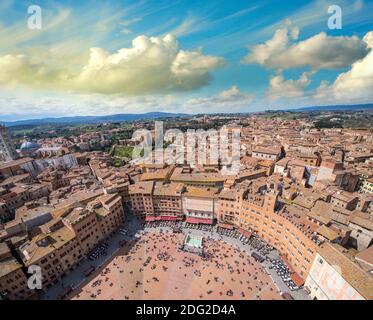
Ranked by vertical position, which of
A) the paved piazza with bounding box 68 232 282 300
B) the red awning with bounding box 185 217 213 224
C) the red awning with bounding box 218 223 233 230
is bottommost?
the paved piazza with bounding box 68 232 282 300

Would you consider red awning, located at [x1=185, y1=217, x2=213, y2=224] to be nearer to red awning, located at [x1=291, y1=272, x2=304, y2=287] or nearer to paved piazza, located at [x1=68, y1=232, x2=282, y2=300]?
paved piazza, located at [x1=68, y1=232, x2=282, y2=300]

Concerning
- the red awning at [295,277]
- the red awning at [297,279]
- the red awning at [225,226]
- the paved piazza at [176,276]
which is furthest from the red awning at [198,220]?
the red awning at [297,279]

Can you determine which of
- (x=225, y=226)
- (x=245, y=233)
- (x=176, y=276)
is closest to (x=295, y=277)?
(x=245, y=233)

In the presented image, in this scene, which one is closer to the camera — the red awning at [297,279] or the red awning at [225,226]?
the red awning at [297,279]

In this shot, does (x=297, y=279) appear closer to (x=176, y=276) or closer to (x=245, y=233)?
(x=245, y=233)

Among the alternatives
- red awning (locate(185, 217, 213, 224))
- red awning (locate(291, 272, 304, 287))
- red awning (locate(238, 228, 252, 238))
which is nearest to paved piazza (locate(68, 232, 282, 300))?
red awning (locate(291, 272, 304, 287))

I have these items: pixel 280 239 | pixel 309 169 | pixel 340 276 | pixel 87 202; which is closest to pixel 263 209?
pixel 280 239

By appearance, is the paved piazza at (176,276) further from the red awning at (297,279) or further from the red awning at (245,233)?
the red awning at (245,233)

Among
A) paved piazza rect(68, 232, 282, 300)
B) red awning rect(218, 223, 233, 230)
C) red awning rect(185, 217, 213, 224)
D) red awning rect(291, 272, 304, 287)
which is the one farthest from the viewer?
red awning rect(185, 217, 213, 224)

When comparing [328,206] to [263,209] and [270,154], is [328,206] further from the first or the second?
[270,154]

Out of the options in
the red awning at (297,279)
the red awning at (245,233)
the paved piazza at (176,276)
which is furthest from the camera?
the red awning at (245,233)
